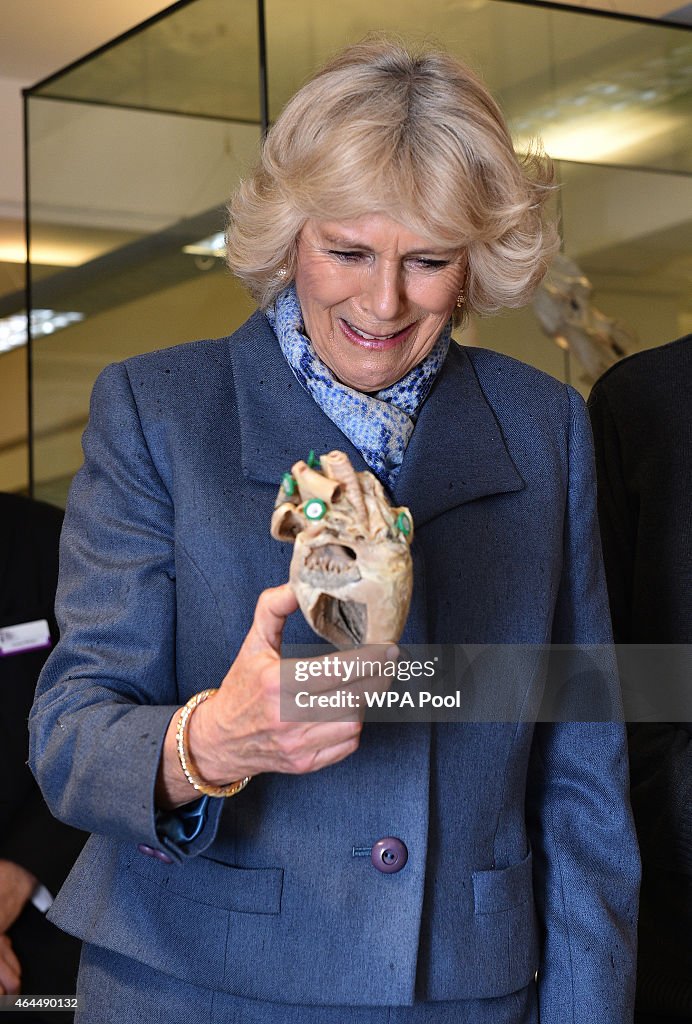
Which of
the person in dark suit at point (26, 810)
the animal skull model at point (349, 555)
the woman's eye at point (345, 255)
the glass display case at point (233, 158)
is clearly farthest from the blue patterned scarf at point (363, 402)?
the glass display case at point (233, 158)

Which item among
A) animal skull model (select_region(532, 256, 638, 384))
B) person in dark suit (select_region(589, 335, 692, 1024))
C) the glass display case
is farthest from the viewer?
animal skull model (select_region(532, 256, 638, 384))

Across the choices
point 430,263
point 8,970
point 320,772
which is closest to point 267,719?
point 320,772

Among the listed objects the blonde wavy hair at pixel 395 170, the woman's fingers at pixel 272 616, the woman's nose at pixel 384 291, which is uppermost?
the blonde wavy hair at pixel 395 170

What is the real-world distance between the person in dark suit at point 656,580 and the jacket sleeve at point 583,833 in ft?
0.78

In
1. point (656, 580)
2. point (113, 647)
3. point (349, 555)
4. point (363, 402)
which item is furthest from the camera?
point (656, 580)

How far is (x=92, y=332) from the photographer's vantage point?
11.9 ft

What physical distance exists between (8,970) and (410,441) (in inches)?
47.3

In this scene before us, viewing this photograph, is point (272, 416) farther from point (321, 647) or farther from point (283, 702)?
point (283, 702)

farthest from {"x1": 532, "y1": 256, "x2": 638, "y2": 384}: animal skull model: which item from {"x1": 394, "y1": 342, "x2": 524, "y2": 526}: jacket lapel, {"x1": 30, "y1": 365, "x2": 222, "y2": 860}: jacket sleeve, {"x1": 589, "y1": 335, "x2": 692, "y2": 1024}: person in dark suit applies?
{"x1": 30, "y1": 365, "x2": 222, "y2": 860}: jacket sleeve

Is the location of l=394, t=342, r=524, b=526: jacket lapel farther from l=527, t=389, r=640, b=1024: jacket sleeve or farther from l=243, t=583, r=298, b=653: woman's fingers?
l=243, t=583, r=298, b=653: woman's fingers

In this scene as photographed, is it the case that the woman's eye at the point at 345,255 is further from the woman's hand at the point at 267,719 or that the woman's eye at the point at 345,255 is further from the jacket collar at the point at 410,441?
the woman's hand at the point at 267,719

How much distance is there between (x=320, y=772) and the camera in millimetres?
1300

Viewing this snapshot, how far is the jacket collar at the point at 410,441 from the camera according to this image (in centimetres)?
137

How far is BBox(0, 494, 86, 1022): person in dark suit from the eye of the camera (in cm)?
216
